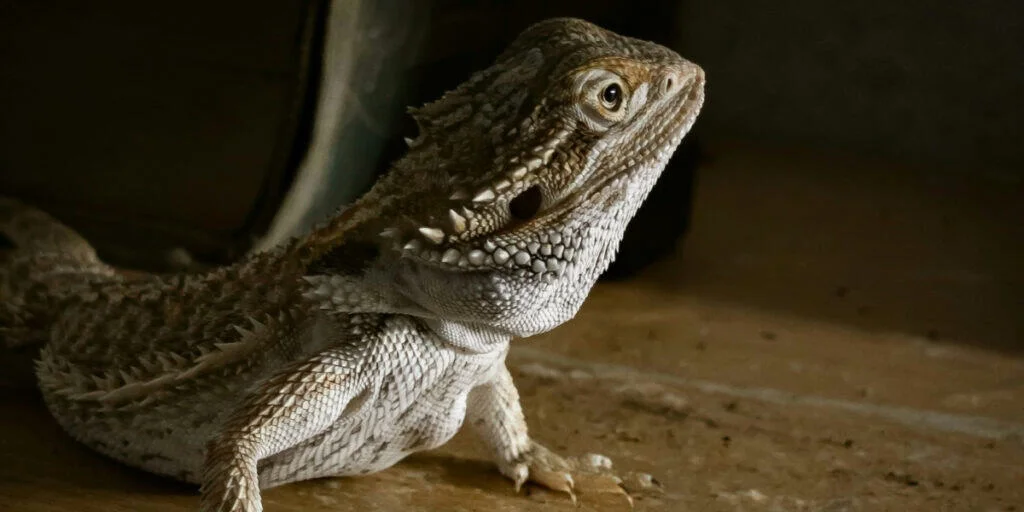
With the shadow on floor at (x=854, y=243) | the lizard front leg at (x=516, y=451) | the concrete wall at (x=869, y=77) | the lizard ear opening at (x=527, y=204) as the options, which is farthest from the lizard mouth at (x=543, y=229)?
the shadow on floor at (x=854, y=243)

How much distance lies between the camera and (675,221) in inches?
177

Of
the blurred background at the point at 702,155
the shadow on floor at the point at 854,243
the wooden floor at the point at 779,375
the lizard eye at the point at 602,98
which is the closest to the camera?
the lizard eye at the point at 602,98

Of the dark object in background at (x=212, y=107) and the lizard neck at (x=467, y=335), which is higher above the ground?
the dark object in background at (x=212, y=107)

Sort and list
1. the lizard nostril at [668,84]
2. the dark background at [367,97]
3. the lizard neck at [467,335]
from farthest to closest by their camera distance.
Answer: the dark background at [367,97] < the lizard neck at [467,335] < the lizard nostril at [668,84]

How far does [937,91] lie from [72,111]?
12.3 feet

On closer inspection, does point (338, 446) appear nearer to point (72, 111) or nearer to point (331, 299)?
point (331, 299)

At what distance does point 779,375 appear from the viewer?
359 cm

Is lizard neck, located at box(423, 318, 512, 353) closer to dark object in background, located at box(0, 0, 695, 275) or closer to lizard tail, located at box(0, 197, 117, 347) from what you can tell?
lizard tail, located at box(0, 197, 117, 347)

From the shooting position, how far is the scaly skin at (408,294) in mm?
2037

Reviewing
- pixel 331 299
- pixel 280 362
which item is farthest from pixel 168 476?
pixel 331 299

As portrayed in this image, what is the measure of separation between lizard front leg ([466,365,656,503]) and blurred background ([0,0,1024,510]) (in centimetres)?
87

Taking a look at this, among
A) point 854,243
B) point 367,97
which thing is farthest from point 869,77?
point 367,97

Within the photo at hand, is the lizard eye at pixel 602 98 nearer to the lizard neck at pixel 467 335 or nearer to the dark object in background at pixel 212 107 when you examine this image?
the lizard neck at pixel 467 335

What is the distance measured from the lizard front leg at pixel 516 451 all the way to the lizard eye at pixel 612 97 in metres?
0.90
